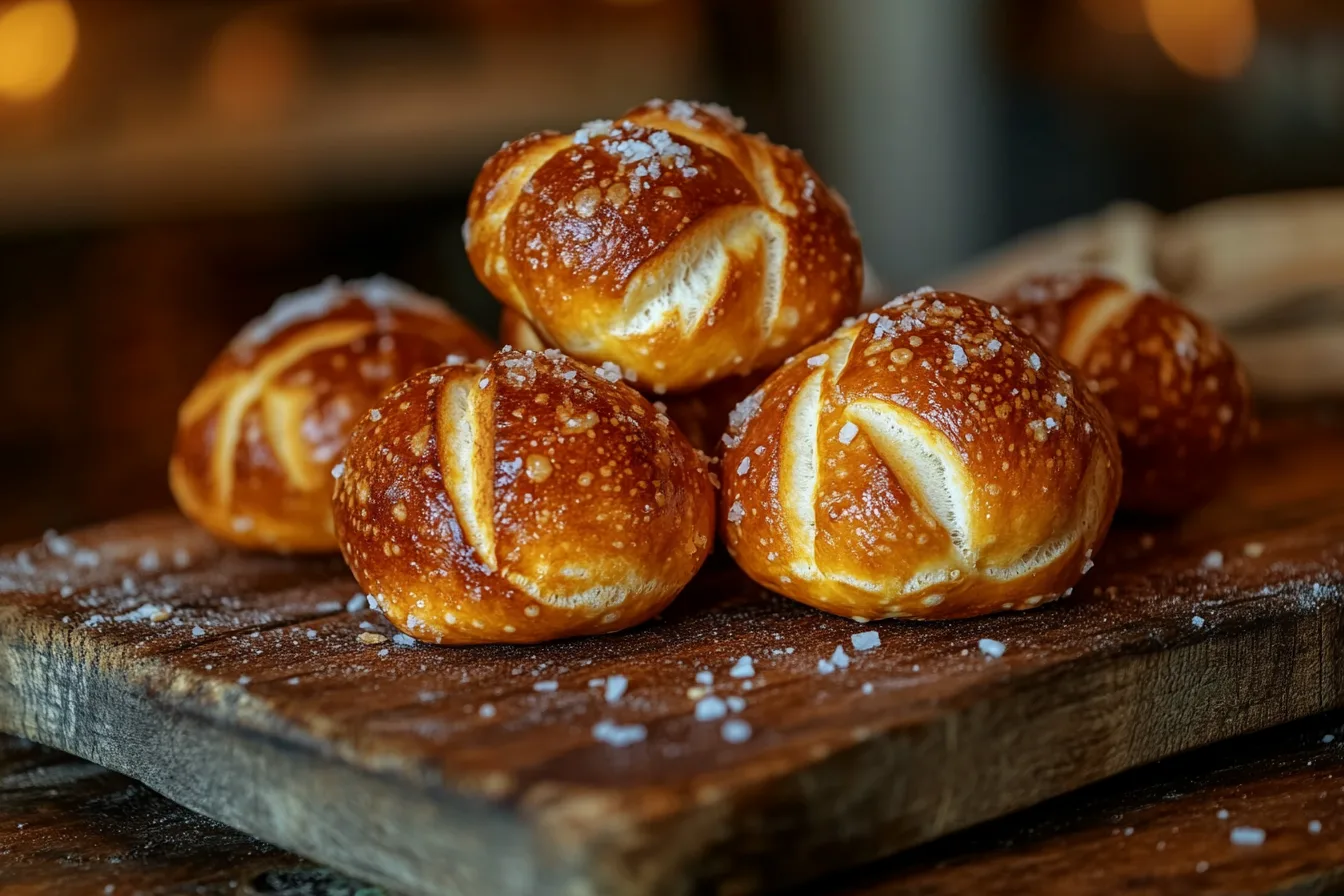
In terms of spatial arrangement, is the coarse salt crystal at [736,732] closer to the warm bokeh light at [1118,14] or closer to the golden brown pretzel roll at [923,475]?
the golden brown pretzel roll at [923,475]

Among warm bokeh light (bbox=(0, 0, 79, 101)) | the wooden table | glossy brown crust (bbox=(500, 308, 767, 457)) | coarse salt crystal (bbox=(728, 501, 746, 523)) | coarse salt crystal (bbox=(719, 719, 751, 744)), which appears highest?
warm bokeh light (bbox=(0, 0, 79, 101))

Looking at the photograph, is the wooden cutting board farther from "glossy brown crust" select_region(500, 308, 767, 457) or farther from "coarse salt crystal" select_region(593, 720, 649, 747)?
"glossy brown crust" select_region(500, 308, 767, 457)

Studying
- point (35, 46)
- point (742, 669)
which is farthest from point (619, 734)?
point (35, 46)

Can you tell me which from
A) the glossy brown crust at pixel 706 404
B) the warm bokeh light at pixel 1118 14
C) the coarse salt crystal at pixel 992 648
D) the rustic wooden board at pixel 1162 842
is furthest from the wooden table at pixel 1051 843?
the warm bokeh light at pixel 1118 14

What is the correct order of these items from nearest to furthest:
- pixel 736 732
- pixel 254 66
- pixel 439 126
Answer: pixel 736 732, pixel 254 66, pixel 439 126

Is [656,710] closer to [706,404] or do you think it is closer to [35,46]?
[706,404]

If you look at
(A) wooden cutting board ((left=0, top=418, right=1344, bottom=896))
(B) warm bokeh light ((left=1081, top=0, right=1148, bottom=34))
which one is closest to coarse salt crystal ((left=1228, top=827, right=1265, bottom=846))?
(A) wooden cutting board ((left=0, top=418, right=1344, bottom=896))

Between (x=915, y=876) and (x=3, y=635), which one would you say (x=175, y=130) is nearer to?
(x=3, y=635)

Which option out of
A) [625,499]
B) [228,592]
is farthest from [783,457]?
[228,592]
